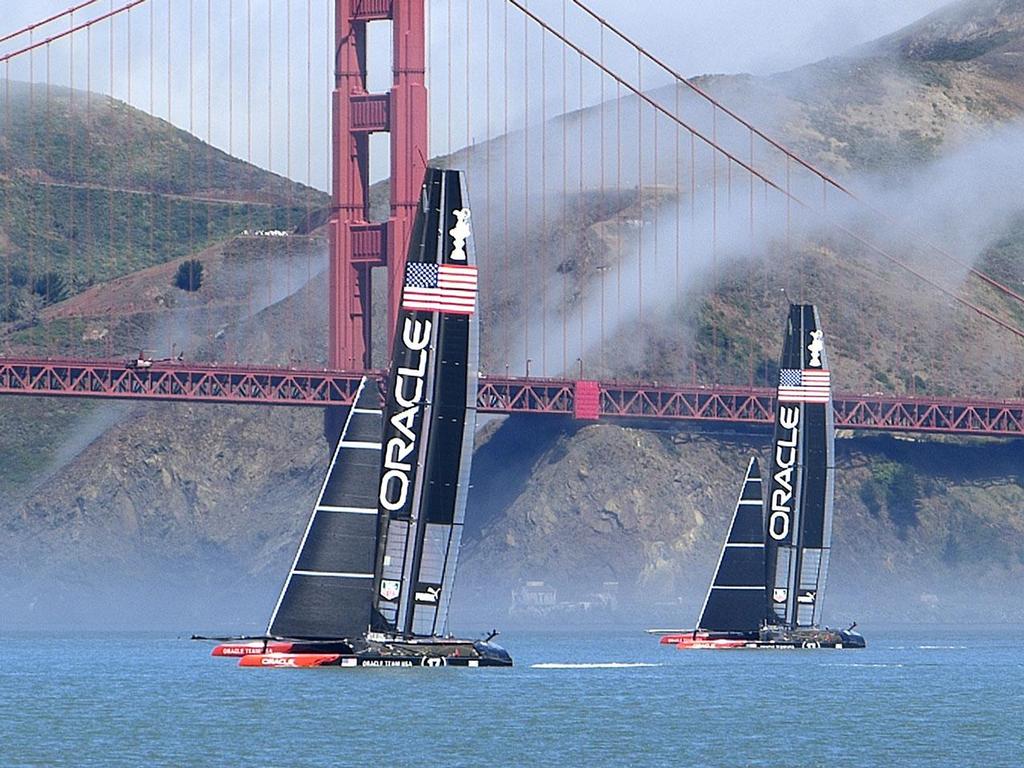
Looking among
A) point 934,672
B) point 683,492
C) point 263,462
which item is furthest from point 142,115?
point 934,672

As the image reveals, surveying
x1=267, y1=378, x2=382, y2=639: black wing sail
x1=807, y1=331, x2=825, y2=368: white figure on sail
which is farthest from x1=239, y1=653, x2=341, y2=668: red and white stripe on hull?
x1=807, y1=331, x2=825, y2=368: white figure on sail

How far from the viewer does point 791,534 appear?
2280 inches

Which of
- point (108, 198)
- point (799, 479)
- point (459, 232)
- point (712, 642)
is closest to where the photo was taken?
point (459, 232)

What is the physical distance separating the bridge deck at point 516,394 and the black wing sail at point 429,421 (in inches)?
1548

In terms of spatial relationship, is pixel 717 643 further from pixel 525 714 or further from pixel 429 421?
pixel 525 714

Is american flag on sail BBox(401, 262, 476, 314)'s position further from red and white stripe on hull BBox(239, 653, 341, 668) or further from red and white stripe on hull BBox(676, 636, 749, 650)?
red and white stripe on hull BBox(676, 636, 749, 650)

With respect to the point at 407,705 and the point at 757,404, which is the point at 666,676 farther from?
the point at 757,404

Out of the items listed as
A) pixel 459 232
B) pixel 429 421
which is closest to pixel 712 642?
pixel 429 421

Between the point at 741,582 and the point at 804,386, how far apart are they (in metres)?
4.24

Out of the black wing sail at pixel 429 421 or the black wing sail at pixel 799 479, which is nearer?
the black wing sail at pixel 429 421

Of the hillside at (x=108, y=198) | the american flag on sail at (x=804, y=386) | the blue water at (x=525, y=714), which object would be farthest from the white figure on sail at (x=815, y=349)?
the hillside at (x=108, y=198)

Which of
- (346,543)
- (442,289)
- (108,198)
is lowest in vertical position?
(346,543)

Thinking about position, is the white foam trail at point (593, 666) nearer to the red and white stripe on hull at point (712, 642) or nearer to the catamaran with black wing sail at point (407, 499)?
the red and white stripe on hull at point (712, 642)

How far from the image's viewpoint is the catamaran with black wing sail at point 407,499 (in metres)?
41.6
